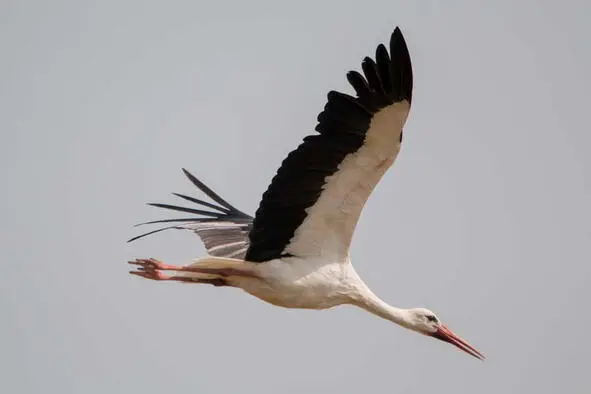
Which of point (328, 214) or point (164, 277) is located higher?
point (328, 214)

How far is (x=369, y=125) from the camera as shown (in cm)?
1059

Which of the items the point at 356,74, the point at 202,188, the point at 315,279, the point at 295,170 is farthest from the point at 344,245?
the point at 202,188

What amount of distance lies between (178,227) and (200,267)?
174cm

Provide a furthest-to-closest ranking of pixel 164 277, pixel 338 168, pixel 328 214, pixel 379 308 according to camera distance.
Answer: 1. pixel 379 308
2. pixel 164 277
3. pixel 328 214
4. pixel 338 168

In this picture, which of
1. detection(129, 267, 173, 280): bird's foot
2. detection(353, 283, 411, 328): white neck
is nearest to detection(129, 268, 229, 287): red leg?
detection(129, 267, 173, 280): bird's foot

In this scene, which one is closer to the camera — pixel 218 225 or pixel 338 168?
pixel 338 168

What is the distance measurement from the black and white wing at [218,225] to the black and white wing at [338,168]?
1286 mm

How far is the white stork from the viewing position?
10508 mm

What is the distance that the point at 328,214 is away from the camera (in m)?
11.4

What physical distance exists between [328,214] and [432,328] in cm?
219

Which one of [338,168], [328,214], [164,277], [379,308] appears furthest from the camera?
[379,308]

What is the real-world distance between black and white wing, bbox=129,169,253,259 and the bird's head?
1.89 metres

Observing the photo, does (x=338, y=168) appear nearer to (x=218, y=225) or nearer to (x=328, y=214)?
(x=328, y=214)

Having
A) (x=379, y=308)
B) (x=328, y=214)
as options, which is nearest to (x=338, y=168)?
(x=328, y=214)
